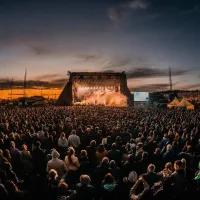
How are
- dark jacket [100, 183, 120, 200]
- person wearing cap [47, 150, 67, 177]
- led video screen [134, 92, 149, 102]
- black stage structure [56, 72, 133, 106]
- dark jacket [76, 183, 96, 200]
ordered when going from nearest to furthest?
dark jacket [76, 183, 96, 200], dark jacket [100, 183, 120, 200], person wearing cap [47, 150, 67, 177], black stage structure [56, 72, 133, 106], led video screen [134, 92, 149, 102]

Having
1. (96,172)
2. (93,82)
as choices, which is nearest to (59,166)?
(96,172)

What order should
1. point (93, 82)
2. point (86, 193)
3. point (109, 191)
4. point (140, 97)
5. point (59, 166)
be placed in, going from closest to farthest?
point (86, 193) < point (109, 191) < point (59, 166) < point (93, 82) < point (140, 97)

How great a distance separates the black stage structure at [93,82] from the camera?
56153 millimetres

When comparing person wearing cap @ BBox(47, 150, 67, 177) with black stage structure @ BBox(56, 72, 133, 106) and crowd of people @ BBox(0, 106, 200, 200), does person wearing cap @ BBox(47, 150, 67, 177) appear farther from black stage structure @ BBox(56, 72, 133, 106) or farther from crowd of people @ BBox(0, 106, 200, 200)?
black stage structure @ BBox(56, 72, 133, 106)

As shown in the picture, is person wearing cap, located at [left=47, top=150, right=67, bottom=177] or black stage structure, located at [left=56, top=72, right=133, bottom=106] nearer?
person wearing cap, located at [left=47, top=150, right=67, bottom=177]

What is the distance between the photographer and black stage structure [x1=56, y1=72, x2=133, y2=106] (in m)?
56.2

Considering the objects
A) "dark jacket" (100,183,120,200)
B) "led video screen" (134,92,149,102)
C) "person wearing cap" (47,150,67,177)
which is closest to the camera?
"dark jacket" (100,183,120,200)

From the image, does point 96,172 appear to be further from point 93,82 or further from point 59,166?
point 93,82

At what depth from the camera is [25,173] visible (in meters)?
7.27

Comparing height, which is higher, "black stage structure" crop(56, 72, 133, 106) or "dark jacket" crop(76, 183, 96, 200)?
"black stage structure" crop(56, 72, 133, 106)

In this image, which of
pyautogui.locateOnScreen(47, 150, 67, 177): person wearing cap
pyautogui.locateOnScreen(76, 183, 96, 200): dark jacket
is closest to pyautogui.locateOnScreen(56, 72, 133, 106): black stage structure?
pyautogui.locateOnScreen(47, 150, 67, 177): person wearing cap

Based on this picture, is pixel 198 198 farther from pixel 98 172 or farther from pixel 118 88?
pixel 118 88

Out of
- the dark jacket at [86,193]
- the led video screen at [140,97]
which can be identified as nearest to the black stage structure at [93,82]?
the led video screen at [140,97]

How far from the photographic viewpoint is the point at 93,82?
2259 inches
